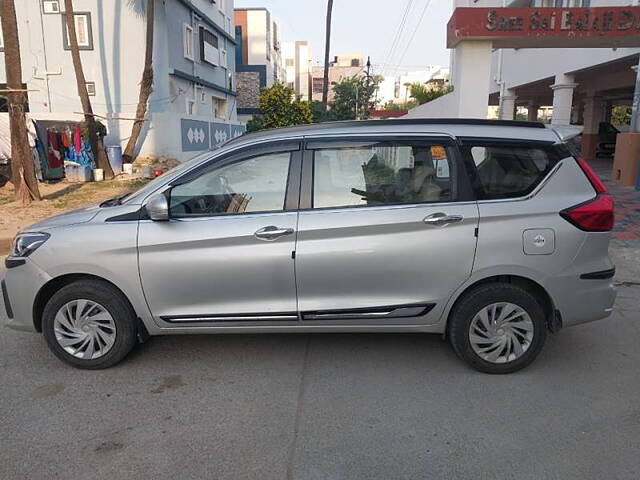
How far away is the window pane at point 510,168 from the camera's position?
365 centimetres

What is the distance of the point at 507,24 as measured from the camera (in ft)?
30.3

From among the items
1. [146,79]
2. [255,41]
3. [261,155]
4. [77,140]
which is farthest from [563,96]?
[255,41]

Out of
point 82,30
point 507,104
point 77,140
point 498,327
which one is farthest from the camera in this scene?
point 507,104

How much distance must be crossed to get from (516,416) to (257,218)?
212 cm

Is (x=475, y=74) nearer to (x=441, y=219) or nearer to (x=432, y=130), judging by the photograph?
(x=432, y=130)

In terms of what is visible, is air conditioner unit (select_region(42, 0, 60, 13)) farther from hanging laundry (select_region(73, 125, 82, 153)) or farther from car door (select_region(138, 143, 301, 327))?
car door (select_region(138, 143, 301, 327))

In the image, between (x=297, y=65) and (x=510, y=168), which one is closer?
(x=510, y=168)

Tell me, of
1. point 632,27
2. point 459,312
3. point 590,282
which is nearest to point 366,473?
point 459,312

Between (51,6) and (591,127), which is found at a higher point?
(51,6)

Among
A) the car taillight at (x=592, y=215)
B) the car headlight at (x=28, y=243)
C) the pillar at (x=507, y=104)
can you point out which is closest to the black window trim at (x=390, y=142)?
the car taillight at (x=592, y=215)

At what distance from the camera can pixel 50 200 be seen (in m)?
11.2

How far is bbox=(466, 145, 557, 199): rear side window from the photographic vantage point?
364cm

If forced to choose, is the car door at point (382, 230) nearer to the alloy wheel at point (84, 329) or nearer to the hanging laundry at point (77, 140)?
the alloy wheel at point (84, 329)

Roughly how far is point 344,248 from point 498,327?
1.25 metres
